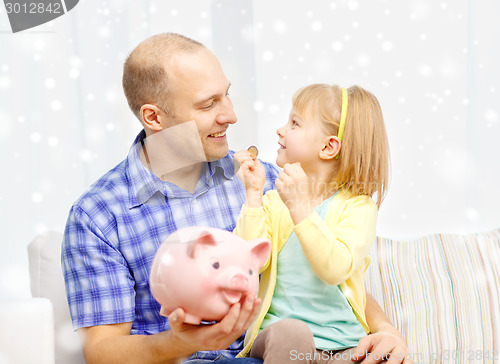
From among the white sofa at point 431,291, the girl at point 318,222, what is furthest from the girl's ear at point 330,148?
the white sofa at point 431,291

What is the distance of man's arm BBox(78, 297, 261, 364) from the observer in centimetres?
68

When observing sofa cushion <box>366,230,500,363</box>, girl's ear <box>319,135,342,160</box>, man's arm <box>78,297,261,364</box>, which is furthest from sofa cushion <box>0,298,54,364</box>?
sofa cushion <box>366,230,500,363</box>

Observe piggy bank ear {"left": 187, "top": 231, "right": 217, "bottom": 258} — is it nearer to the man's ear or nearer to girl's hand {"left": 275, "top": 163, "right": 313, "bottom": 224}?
girl's hand {"left": 275, "top": 163, "right": 313, "bottom": 224}

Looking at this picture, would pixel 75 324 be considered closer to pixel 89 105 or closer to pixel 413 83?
pixel 89 105

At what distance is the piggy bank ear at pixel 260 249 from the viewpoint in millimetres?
686

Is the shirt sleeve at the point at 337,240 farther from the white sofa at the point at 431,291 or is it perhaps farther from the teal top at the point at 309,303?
the white sofa at the point at 431,291

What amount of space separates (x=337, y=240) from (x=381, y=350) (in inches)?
8.0

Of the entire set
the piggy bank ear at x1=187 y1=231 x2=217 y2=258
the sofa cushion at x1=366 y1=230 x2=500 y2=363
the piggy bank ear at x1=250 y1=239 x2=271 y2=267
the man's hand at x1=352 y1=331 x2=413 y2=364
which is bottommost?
the sofa cushion at x1=366 y1=230 x2=500 y2=363

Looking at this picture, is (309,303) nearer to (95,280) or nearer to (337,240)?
(337,240)

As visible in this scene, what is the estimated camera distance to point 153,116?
42.1 inches

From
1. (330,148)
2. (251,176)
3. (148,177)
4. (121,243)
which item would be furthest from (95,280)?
(330,148)

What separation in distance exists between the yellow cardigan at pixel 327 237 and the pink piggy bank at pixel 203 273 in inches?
9.2

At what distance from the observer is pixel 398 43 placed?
6.24 feet

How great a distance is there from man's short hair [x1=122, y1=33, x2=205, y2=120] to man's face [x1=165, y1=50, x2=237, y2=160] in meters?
0.02
